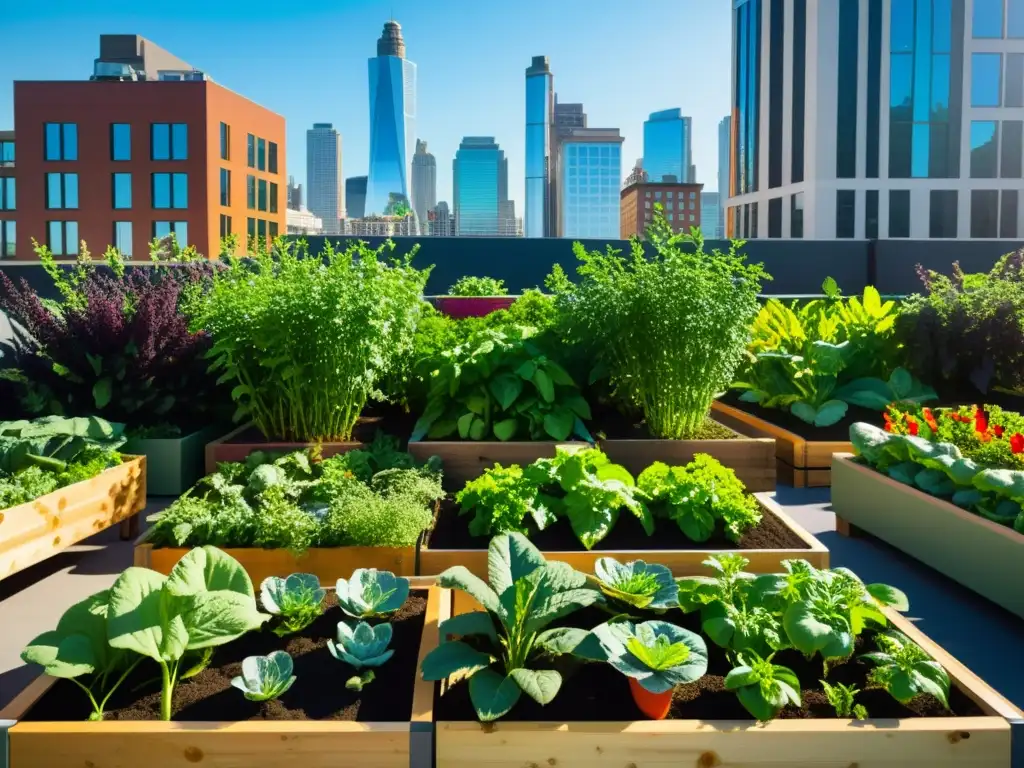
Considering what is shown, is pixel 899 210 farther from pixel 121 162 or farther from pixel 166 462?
pixel 166 462

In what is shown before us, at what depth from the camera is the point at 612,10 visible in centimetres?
1886

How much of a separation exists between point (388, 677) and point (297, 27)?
5384cm

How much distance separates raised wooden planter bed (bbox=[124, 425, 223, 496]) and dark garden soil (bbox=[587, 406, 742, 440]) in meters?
1.99

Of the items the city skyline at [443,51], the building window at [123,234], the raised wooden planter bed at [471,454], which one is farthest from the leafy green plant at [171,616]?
the building window at [123,234]

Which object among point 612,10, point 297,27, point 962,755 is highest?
point 297,27

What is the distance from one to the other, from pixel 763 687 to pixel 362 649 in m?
0.81

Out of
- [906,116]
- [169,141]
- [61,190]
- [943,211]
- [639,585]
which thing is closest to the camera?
[639,585]

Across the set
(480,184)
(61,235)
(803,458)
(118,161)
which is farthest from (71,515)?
(480,184)

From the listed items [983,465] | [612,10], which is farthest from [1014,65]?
[983,465]

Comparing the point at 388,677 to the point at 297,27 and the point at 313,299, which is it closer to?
the point at 313,299

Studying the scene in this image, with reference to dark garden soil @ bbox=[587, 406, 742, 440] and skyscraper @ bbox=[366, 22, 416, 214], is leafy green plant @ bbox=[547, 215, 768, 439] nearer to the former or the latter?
dark garden soil @ bbox=[587, 406, 742, 440]

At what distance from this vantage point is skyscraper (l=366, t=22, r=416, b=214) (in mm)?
138500

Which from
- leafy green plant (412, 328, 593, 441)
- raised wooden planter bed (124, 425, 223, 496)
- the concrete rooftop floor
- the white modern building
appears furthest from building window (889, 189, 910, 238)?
raised wooden planter bed (124, 425, 223, 496)

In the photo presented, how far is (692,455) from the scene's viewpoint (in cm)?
372
